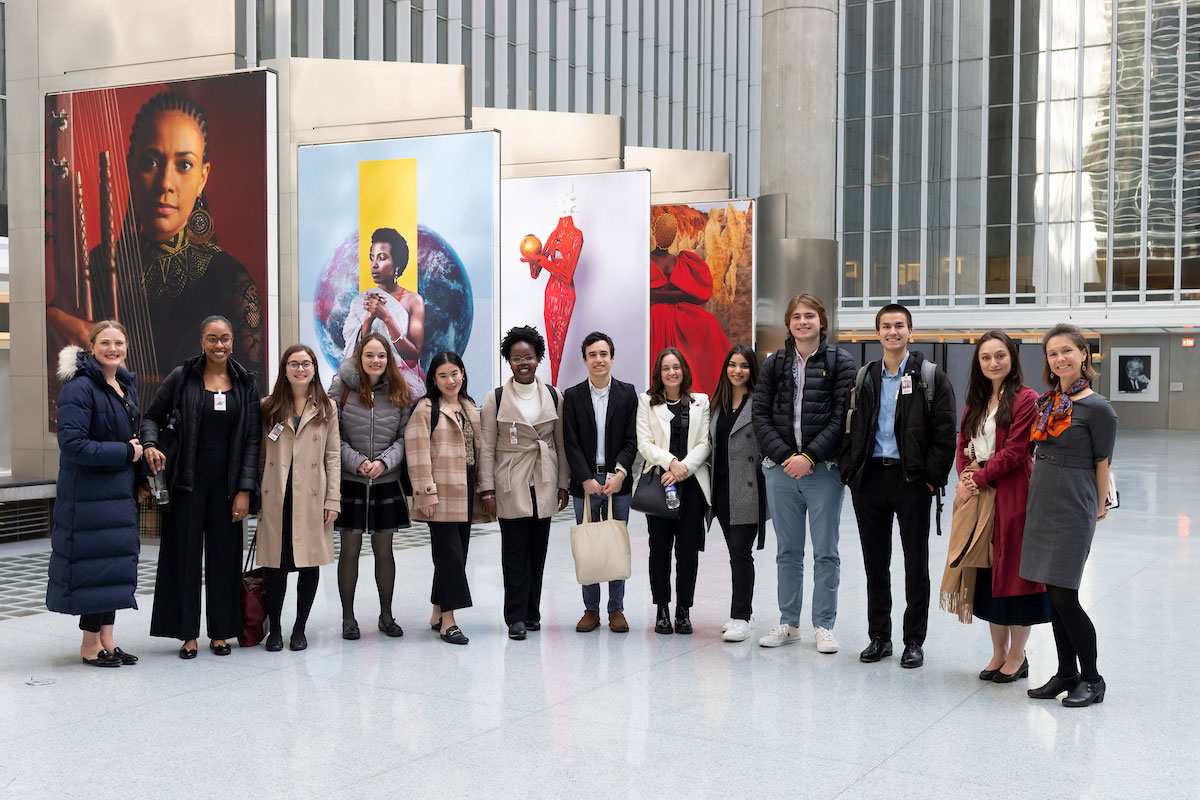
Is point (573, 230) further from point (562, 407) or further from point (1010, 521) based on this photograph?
point (1010, 521)

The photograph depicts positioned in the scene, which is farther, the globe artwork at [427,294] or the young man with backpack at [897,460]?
the globe artwork at [427,294]

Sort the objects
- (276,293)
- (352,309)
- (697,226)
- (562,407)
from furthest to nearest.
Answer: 1. (697,226)
2. (352,309)
3. (276,293)
4. (562,407)

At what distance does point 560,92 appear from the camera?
34188mm

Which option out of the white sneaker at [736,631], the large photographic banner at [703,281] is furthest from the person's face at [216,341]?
the large photographic banner at [703,281]

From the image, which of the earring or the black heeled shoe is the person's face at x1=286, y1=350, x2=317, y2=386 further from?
the earring

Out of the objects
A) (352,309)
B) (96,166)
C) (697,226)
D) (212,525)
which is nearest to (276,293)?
(352,309)

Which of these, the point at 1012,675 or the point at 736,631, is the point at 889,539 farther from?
the point at 736,631

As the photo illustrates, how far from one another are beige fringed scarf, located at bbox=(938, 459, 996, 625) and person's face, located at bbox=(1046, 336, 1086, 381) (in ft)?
2.32

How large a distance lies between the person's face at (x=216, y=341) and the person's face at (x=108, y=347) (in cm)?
42

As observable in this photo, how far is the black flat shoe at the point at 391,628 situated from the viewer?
680 centimetres

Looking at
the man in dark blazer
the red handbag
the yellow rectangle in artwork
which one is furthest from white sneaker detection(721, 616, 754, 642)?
the yellow rectangle in artwork

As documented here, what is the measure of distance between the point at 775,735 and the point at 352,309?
7.65 m

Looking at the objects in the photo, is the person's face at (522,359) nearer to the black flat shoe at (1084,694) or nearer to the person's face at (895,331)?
the person's face at (895,331)

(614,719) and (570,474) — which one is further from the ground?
(570,474)
